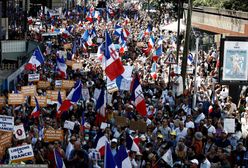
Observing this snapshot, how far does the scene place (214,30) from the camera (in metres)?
37.7

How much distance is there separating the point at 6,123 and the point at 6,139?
1.68ft

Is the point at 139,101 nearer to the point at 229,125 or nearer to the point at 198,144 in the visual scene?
the point at 229,125

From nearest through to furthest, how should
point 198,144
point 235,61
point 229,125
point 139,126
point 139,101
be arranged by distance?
1. point 198,144
2. point 139,126
3. point 229,125
4. point 139,101
5. point 235,61

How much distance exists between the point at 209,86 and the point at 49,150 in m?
10.8

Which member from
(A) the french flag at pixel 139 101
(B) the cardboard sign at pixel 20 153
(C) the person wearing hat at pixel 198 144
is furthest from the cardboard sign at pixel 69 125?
(C) the person wearing hat at pixel 198 144

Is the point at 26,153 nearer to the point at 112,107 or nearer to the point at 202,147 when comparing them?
the point at 202,147

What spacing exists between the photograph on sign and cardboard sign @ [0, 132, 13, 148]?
798cm

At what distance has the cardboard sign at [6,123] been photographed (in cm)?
1393

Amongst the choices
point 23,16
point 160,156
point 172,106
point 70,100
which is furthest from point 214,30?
point 160,156

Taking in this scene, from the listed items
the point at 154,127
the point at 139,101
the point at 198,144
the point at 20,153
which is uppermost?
the point at 139,101

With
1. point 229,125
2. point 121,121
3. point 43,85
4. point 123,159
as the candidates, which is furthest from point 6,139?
point 43,85

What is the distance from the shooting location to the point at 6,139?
13.6m

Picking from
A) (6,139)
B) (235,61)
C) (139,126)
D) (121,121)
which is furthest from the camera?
(235,61)

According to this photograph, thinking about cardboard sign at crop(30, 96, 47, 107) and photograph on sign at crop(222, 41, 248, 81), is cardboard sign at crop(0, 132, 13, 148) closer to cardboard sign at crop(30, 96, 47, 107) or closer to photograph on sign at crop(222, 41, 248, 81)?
cardboard sign at crop(30, 96, 47, 107)
